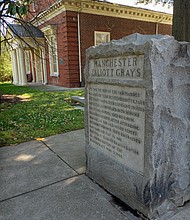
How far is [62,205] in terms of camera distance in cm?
226

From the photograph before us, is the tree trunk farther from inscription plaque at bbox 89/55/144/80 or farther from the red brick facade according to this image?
the red brick facade

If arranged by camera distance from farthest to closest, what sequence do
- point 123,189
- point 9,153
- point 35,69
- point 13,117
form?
point 35,69 → point 13,117 → point 9,153 → point 123,189

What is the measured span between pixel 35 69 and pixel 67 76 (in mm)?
8464

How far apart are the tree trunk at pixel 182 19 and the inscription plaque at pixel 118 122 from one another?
7.53 feet

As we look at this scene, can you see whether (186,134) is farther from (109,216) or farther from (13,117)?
(13,117)

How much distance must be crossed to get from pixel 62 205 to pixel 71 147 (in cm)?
177

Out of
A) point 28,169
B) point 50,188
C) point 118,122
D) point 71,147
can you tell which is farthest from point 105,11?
point 50,188

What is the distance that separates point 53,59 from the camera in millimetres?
16281

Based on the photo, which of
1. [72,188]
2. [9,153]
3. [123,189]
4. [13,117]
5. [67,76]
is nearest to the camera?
[123,189]

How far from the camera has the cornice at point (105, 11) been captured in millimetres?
12984

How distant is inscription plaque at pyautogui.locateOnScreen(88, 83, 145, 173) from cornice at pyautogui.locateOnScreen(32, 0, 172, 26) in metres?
10.2

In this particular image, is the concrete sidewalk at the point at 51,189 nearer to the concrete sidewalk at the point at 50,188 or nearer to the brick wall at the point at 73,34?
the concrete sidewalk at the point at 50,188

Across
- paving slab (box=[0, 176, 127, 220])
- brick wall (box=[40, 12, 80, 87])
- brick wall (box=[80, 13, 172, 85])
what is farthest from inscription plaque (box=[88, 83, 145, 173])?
brick wall (box=[80, 13, 172, 85])

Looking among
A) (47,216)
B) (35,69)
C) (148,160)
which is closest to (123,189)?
(148,160)
